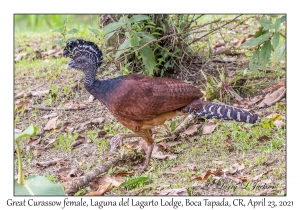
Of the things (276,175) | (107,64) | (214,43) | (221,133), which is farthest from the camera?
(214,43)

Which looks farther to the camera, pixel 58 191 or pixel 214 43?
pixel 214 43

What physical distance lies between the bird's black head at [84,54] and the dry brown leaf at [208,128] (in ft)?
5.59

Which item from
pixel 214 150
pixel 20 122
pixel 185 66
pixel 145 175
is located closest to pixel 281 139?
pixel 214 150

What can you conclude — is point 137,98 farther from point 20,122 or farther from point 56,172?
point 20,122

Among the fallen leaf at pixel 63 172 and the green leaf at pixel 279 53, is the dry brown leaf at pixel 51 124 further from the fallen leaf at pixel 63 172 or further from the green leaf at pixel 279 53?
the green leaf at pixel 279 53

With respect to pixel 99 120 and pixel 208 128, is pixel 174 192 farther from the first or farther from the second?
pixel 99 120

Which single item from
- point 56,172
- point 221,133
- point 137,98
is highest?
point 137,98

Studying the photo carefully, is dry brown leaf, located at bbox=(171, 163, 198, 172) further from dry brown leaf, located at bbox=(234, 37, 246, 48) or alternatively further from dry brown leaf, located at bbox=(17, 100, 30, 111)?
dry brown leaf, located at bbox=(234, 37, 246, 48)

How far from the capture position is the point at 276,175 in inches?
215

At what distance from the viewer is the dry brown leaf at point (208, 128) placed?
6.82 metres

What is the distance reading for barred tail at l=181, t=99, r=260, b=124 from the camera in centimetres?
573

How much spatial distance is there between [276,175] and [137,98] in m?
1.77

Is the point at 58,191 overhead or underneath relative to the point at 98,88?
underneath

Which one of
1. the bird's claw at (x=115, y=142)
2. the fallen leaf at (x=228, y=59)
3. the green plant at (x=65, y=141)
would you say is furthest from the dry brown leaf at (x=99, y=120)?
the fallen leaf at (x=228, y=59)
